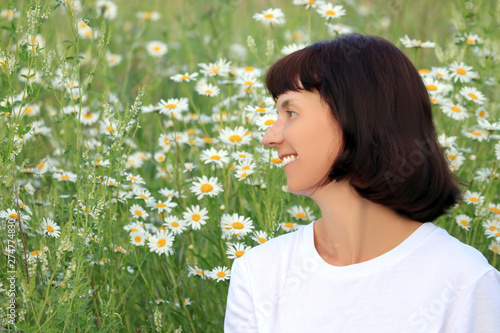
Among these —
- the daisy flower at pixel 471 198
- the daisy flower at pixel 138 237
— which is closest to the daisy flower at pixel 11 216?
the daisy flower at pixel 138 237

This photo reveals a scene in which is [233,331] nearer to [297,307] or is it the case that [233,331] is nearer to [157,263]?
[297,307]

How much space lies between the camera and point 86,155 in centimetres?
179

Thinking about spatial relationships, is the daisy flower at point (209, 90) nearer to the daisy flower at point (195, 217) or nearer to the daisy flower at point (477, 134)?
the daisy flower at point (195, 217)

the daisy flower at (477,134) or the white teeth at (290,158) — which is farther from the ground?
the white teeth at (290,158)

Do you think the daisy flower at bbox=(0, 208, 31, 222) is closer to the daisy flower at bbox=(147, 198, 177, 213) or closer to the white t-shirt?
the daisy flower at bbox=(147, 198, 177, 213)

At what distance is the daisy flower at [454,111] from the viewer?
2.36 m

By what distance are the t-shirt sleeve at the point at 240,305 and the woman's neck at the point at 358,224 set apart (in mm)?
200

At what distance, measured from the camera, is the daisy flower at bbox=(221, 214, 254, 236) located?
1.94m

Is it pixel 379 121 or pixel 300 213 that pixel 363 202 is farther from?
pixel 300 213

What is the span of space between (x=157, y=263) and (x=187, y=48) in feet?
5.08

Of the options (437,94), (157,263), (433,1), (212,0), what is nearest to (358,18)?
(433,1)

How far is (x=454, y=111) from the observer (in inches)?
94.0

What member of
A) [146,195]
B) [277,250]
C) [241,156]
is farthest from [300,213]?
[277,250]

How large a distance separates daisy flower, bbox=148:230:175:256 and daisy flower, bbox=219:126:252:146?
0.40 m
